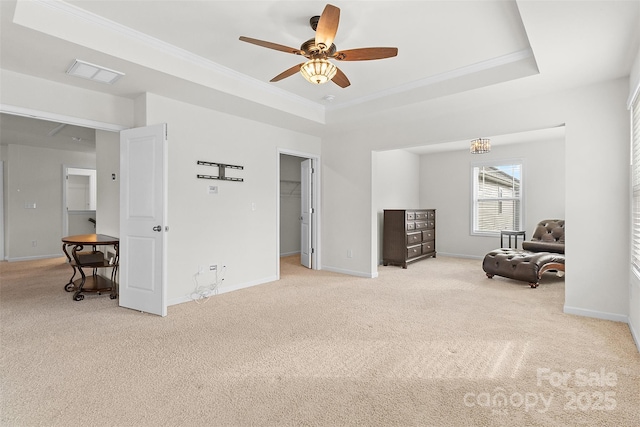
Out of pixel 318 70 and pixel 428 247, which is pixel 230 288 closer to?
pixel 318 70

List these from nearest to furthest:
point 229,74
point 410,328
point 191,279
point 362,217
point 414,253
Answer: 1. point 410,328
2. point 229,74
3. point 191,279
4. point 362,217
5. point 414,253

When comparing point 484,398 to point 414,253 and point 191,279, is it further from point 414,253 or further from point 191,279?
point 414,253

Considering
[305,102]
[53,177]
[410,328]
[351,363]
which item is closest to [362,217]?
[305,102]

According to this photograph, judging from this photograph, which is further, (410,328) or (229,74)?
(229,74)

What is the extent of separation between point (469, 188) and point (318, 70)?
5.96 metres

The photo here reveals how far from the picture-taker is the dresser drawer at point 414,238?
20.9 ft

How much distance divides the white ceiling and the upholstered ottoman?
239 cm

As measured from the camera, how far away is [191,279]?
412cm

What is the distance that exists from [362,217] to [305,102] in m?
2.02

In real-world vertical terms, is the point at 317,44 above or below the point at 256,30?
below

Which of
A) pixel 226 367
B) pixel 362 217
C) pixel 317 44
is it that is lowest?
pixel 226 367

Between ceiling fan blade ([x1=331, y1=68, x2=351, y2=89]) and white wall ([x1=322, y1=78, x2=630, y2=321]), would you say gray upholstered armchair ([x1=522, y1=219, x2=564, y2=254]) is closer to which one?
white wall ([x1=322, y1=78, x2=630, y2=321])

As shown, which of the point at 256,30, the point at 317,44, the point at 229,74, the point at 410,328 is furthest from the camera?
the point at 229,74

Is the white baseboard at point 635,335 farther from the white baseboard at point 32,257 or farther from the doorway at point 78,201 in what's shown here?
the white baseboard at point 32,257
